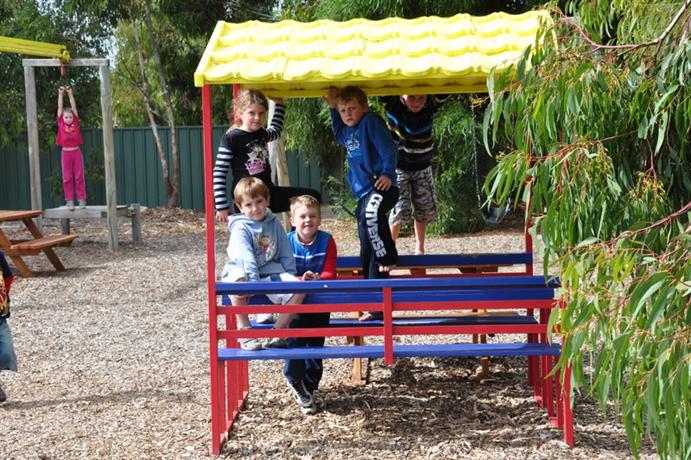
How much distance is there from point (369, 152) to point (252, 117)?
0.75 meters

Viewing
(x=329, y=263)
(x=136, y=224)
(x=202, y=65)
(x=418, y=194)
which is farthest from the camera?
(x=136, y=224)

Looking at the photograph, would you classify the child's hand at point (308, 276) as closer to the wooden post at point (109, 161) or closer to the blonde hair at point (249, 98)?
the blonde hair at point (249, 98)

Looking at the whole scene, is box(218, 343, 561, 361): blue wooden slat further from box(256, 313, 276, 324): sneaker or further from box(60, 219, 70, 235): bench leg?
box(60, 219, 70, 235): bench leg

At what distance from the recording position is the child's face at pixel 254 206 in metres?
5.07

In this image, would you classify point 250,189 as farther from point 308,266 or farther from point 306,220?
point 308,266

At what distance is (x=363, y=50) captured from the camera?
4613 millimetres

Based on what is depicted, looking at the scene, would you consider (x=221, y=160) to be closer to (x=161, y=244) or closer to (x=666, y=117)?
(x=666, y=117)

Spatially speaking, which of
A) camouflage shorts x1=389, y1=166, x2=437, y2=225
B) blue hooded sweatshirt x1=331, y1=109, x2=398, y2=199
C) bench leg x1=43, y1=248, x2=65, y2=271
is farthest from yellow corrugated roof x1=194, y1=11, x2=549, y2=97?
bench leg x1=43, y1=248, x2=65, y2=271

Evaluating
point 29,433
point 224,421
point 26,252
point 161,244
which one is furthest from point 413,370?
point 161,244

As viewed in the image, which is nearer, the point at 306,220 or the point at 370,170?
the point at 306,220

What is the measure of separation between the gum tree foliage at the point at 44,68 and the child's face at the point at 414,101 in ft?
40.8

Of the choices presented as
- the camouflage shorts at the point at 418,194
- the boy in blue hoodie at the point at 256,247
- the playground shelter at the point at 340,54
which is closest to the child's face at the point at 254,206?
the boy in blue hoodie at the point at 256,247

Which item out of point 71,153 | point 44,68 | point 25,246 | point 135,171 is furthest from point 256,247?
point 135,171

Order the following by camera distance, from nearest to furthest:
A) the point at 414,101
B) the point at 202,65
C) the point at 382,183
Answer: the point at 202,65 < the point at 382,183 < the point at 414,101
